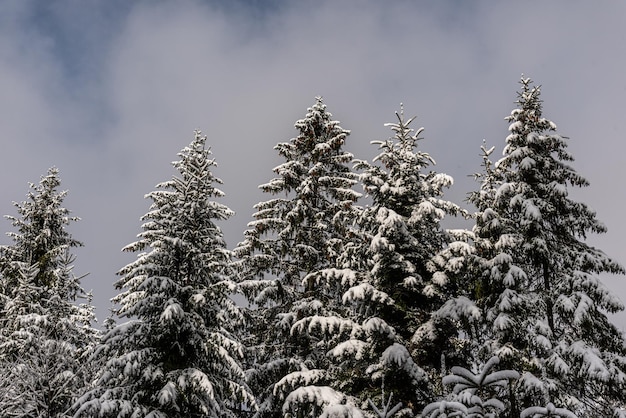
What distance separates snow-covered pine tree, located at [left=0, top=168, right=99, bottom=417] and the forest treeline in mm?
150

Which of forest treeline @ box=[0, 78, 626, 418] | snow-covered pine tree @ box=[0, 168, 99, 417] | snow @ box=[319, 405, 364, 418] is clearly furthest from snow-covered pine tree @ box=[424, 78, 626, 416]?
snow-covered pine tree @ box=[0, 168, 99, 417]

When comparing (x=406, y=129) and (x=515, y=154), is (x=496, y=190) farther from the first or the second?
(x=406, y=129)

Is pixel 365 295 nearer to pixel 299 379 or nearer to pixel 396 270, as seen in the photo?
pixel 396 270

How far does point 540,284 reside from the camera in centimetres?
1833

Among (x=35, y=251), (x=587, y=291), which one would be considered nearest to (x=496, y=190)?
(x=587, y=291)

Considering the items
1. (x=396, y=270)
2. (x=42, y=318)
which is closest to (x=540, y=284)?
(x=396, y=270)

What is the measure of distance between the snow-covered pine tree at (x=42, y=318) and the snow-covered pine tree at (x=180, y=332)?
7.26 ft

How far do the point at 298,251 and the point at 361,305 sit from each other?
15.6ft

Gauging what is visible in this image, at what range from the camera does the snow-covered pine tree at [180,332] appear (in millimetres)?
15125

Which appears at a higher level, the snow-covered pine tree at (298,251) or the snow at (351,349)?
the snow-covered pine tree at (298,251)

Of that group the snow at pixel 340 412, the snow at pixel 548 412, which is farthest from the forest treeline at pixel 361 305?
the snow at pixel 548 412

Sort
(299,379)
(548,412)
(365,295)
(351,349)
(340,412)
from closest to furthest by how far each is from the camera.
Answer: (548,412) < (340,412) < (351,349) < (365,295) < (299,379)

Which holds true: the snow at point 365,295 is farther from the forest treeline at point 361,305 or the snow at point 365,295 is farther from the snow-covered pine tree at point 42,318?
the snow-covered pine tree at point 42,318

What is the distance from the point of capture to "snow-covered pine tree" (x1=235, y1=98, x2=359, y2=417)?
63.2ft
